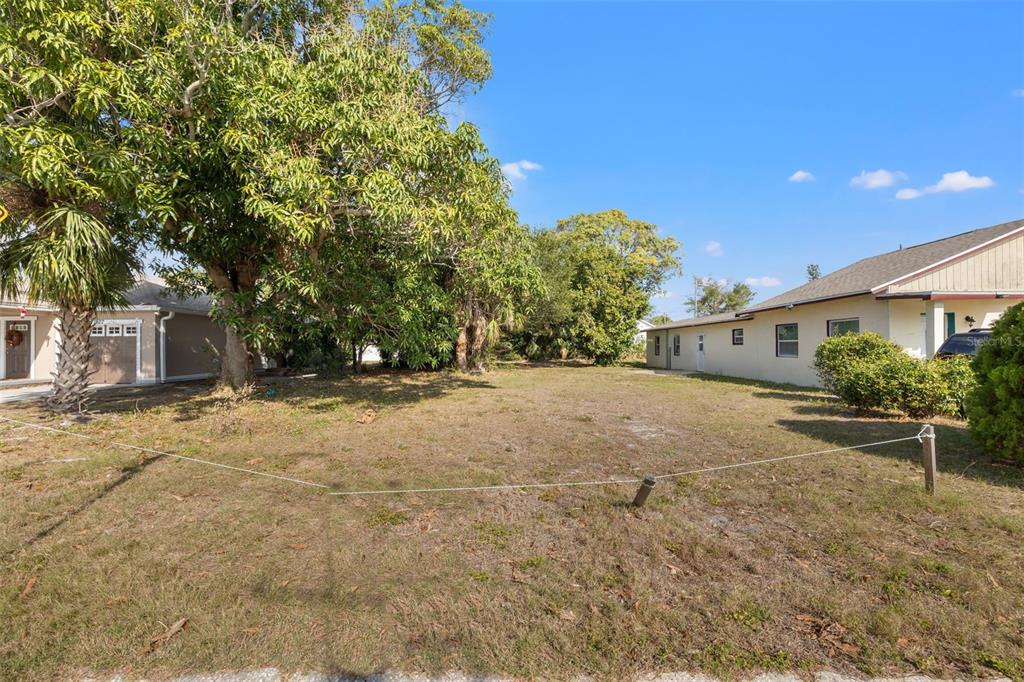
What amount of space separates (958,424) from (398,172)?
33.9ft

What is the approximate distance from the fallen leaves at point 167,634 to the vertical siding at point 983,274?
47.0ft

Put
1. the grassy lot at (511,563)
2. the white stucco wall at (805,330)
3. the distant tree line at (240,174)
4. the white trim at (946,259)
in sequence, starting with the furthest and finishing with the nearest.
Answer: the white stucco wall at (805,330) < the white trim at (946,259) < the distant tree line at (240,174) < the grassy lot at (511,563)

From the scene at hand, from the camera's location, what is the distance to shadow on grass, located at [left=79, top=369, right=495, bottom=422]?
9.73 metres

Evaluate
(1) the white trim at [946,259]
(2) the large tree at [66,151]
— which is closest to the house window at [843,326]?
(1) the white trim at [946,259]

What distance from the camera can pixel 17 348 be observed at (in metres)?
15.0

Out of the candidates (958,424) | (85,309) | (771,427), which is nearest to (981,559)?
(771,427)

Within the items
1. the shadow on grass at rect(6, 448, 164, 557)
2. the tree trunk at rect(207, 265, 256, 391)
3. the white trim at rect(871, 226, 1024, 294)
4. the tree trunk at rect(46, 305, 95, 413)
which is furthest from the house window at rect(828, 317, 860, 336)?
the tree trunk at rect(46, 305, 95, 413)

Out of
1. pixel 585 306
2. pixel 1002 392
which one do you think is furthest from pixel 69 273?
pixel 585 306

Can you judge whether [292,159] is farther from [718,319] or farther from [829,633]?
[718,319]

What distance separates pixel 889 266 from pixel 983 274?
2185 mm

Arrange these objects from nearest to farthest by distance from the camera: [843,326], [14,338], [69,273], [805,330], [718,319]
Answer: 1. [69,273]
2. [843,326]
3. [805,330]
4. [14,338]
5. [718,319]

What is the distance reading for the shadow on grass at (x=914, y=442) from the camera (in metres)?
4.86

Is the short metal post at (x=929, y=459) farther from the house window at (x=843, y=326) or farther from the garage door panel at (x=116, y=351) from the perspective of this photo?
the garage door panel at (x=116, y=351)

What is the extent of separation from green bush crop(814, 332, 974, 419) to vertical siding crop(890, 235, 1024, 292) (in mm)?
3768
